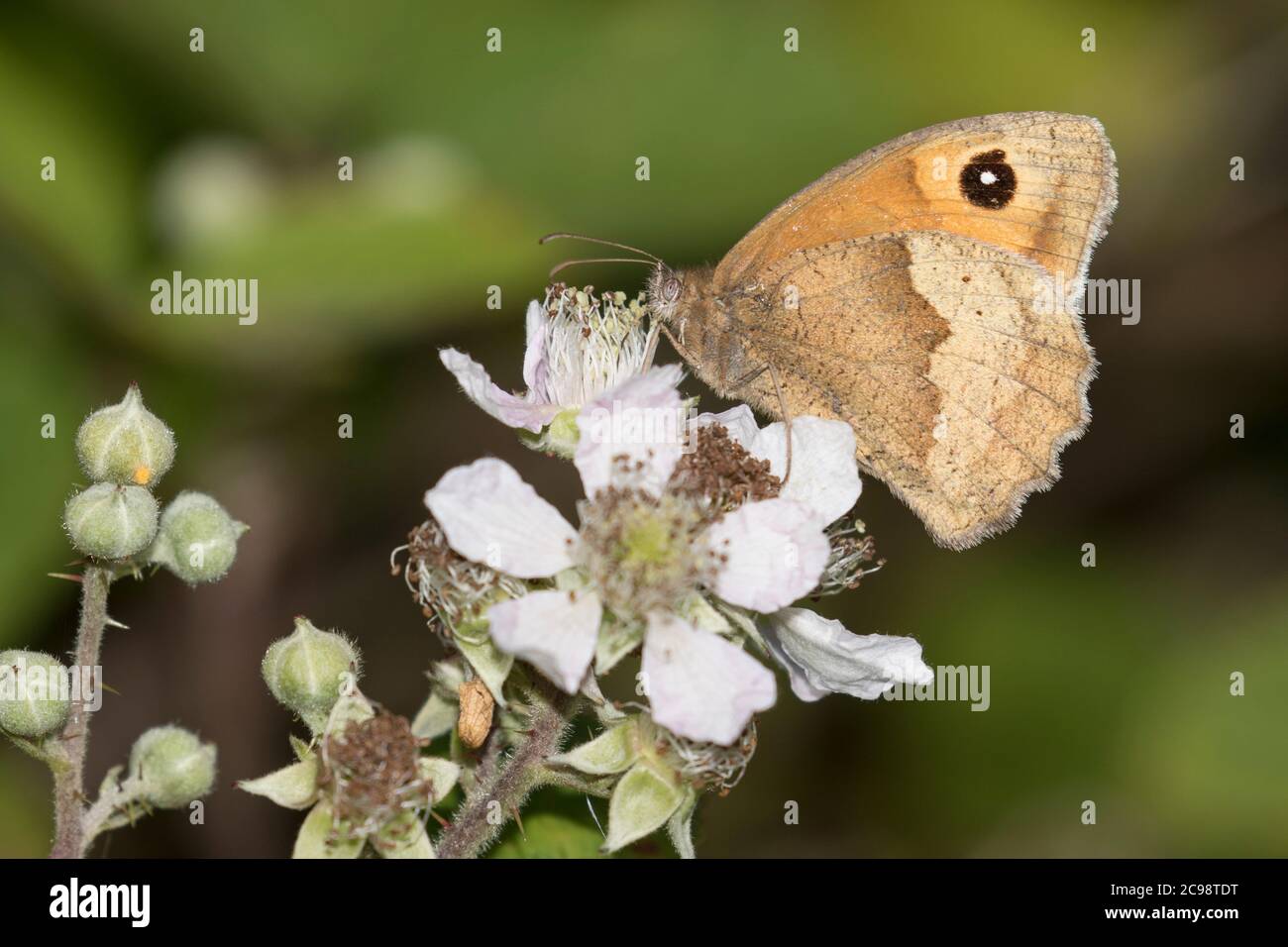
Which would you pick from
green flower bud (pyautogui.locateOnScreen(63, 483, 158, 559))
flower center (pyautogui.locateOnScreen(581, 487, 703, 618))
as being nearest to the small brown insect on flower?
flower center (pyautogui.locateOnScreen(581, 487, 703, 618))

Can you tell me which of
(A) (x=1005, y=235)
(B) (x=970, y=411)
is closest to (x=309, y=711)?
(B) (x=970, y=411)

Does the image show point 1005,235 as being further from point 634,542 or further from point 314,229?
point 314,229

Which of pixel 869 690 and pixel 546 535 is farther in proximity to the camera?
pixel 869 690

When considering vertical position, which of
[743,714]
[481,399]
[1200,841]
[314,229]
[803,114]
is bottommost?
[1200,841]

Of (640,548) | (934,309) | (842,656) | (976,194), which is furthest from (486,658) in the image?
(976,194)

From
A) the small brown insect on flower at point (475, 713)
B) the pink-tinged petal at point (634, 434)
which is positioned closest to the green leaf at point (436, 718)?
the small brown insect on flower at point (475, 713)

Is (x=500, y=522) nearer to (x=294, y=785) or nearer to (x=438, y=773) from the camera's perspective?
(x=438, y=773)

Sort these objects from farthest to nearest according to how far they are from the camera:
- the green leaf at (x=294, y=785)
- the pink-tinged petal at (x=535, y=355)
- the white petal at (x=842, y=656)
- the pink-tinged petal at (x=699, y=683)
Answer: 1. the pink-tinged petal at (x=535, y=355)
2. the white petal at (x=842, y=656)
3. the green leaf at (x=294, y=785)
4. the pink-tinged petal at (x=699, y=683)

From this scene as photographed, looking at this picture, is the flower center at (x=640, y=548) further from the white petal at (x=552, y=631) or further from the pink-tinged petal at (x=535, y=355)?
the pink-tinged petal at (x=535, y=355)
